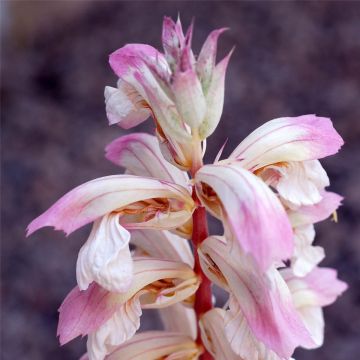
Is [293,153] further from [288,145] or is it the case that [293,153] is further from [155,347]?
[155,347]

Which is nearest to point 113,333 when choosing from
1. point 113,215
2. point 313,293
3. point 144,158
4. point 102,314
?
point 102,314

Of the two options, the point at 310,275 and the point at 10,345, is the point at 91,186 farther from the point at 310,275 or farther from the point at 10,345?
the point at 10,345

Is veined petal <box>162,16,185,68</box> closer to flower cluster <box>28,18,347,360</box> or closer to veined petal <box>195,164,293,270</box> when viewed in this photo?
flower cluster <box>28,18,347,360</box>

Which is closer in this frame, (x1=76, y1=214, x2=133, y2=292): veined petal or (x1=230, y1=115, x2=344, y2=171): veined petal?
(x1=76, y1=214, x2=133, y2=292): veined petal

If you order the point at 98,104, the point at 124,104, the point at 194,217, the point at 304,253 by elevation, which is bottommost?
the point at 98,104

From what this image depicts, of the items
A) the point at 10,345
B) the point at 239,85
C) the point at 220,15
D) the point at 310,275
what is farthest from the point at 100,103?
the point at 310,275

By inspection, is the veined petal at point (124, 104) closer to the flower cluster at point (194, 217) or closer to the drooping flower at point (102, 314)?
the flower cluster at point (194, 217)

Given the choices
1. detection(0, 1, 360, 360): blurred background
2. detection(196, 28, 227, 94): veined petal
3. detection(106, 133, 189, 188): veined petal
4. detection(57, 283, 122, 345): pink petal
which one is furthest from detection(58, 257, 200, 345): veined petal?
detection(0, 1, 360, 360): blurred background

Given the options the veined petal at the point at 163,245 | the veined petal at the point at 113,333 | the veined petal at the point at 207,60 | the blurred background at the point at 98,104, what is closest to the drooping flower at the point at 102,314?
the veined petal at the point at 113,333
